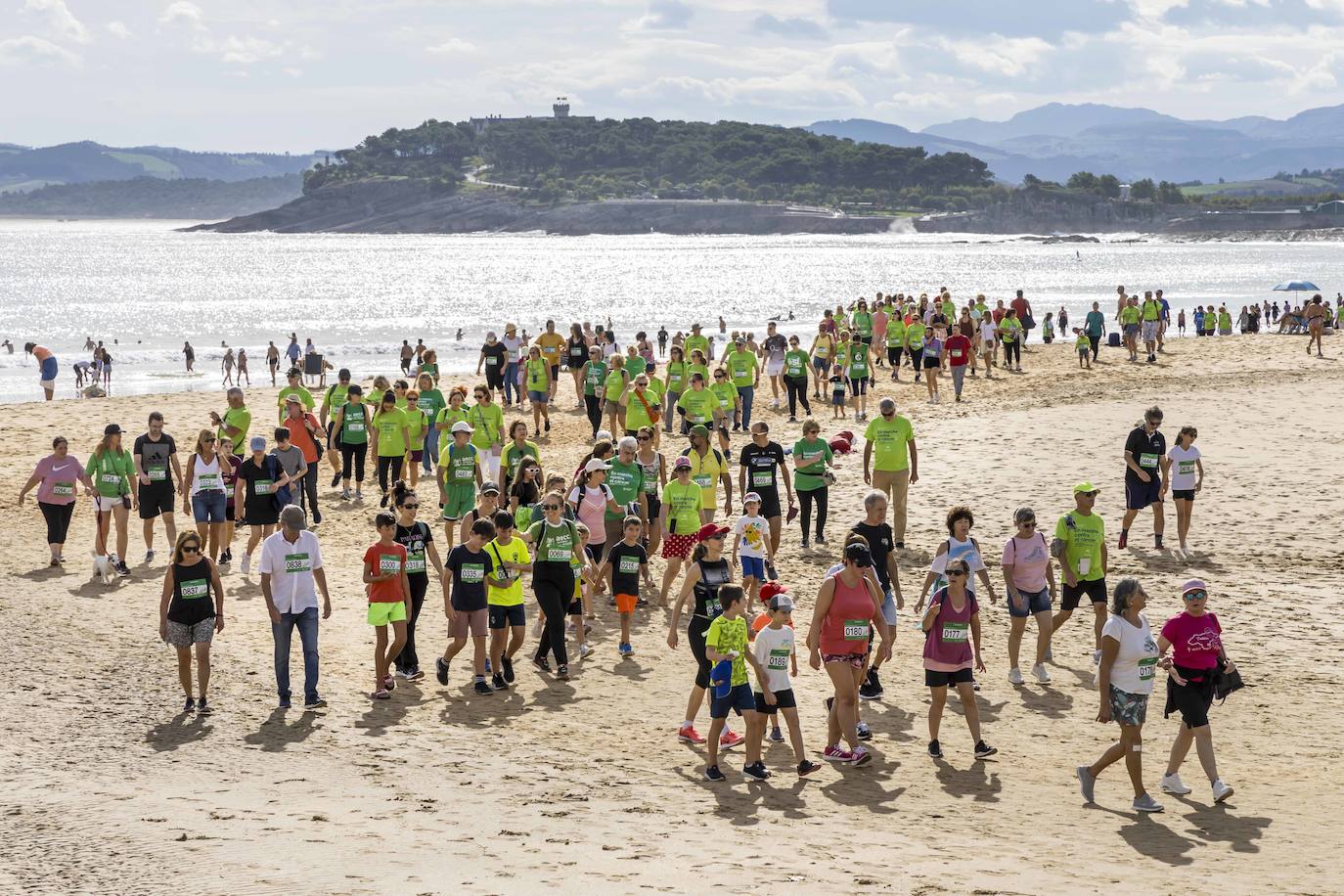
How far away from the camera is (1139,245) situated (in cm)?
17312

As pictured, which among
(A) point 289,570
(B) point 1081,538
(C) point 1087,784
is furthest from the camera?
(B) point 1081,538

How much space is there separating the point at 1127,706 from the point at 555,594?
13.8 feet

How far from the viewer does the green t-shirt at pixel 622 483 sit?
11641 mm

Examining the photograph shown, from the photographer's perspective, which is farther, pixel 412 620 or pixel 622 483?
pixel 622 483

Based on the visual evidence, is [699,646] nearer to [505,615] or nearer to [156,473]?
[505,615]

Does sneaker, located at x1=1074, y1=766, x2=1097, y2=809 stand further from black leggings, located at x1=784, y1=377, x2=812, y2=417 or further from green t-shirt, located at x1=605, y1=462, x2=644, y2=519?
black leggings, located at x1=784, y1=377, x2=812, y2=417

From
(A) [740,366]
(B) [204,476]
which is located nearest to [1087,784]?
(B) [204,476]

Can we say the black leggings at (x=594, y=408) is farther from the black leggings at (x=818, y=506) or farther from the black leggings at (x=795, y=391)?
the black leggings at (x=818, y=506)

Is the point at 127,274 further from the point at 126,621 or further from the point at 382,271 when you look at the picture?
the point at 126,621

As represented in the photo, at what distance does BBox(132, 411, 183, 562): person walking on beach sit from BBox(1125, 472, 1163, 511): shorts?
30.8 ft

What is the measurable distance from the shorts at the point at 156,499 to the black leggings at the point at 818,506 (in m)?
6.36

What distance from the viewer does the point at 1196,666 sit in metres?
7.66

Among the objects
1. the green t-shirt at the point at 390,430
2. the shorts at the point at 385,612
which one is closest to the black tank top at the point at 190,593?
the shorts at the point at 385,612

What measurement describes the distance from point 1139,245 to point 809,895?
17982cm
